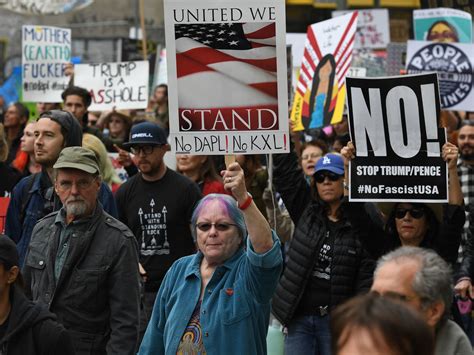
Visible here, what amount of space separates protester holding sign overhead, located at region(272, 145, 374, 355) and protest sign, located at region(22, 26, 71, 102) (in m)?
6.65

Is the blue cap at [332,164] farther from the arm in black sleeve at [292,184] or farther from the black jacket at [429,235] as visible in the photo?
the black jacket at [429,235]

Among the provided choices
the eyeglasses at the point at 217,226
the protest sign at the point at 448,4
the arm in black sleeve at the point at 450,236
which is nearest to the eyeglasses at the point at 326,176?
the arm in black sleeve at the point at 450,236

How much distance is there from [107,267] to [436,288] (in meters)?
2.03

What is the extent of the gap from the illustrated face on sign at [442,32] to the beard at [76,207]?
857 cm

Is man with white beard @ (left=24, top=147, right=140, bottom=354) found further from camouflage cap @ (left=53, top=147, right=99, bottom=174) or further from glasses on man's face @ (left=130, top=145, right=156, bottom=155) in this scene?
glasses on man's face @ (left=130, top=145, right=156, bottom=155)

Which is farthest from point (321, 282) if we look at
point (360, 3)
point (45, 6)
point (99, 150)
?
point (360, 3)

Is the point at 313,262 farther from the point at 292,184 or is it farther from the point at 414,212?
the point at 414,212

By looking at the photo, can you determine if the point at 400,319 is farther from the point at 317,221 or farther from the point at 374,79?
the point at 317,221

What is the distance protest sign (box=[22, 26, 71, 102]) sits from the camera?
1366cm

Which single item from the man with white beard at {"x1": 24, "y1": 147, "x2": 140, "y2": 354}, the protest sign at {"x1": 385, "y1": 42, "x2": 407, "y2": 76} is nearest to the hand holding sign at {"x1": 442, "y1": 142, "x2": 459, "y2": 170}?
the man with white beard at {"x1": 24, "y1": 147, "x2": 140, "y2": 354}

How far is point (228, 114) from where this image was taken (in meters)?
5.98

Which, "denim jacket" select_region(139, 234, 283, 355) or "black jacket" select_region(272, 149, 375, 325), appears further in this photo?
"black jacket" select_region(272, 149, 375, 325)

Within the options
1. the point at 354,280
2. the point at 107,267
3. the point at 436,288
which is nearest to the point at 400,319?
the point at 436,288

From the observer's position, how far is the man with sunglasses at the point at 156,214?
7918 mm
